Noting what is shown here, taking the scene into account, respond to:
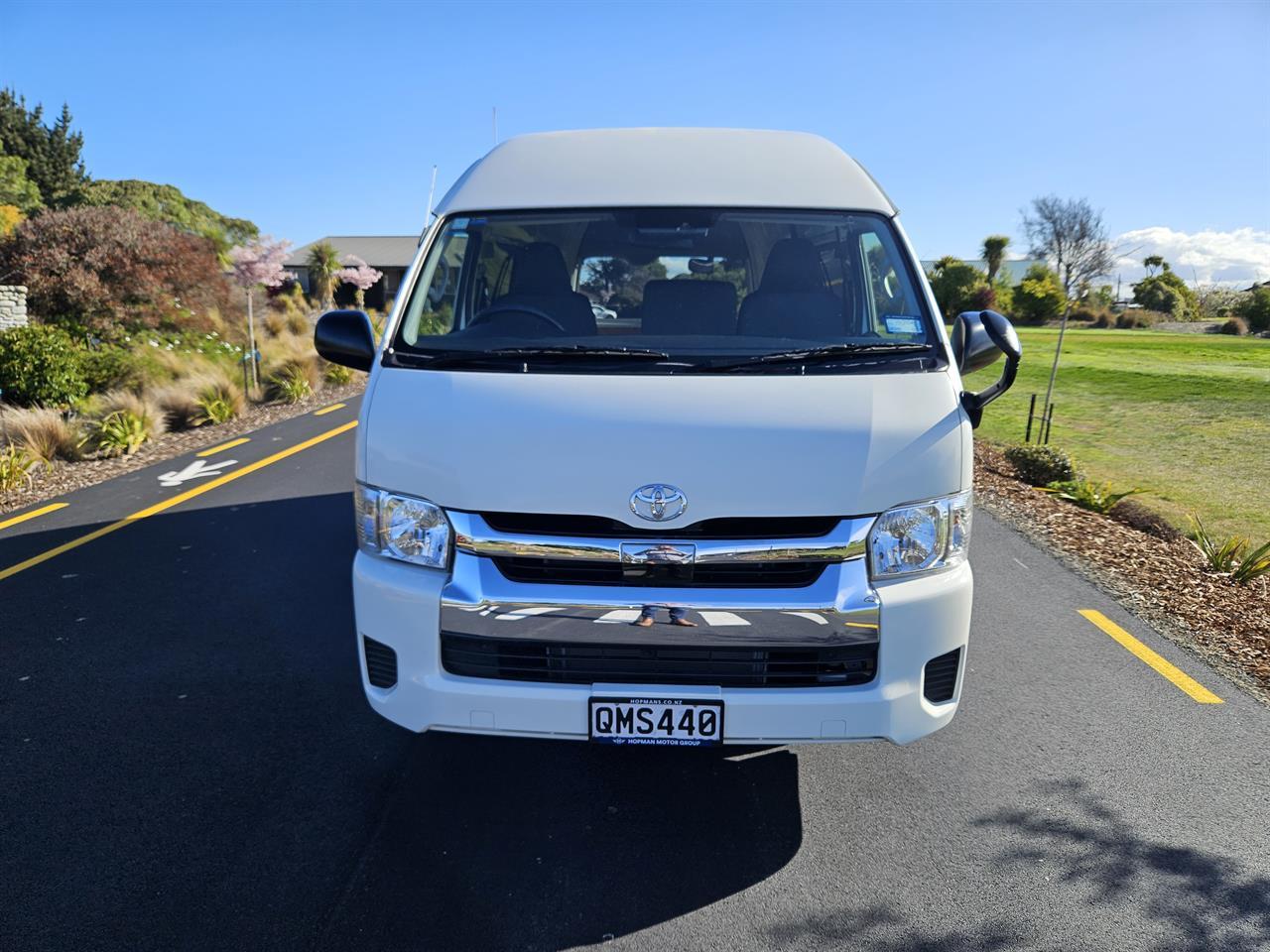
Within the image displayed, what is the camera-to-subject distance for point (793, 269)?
12.7 ft

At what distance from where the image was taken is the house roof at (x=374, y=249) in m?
62.6

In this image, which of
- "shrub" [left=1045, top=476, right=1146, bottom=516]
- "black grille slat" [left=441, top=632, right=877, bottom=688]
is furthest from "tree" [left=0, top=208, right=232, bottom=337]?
"black grille slat" [left=441, top=632, right=877, bottom=688]

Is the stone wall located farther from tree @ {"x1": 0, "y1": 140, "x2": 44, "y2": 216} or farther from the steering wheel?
tree @ {"x1": 0, "y1": 140, "x2": 44, "y2": 216}

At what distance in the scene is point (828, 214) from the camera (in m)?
3.82

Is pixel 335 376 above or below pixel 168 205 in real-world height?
below

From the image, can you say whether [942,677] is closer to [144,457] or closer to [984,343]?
[984,343]

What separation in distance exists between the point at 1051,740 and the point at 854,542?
5.71 feet

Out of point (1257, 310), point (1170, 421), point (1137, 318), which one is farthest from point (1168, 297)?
point (1170, 421)

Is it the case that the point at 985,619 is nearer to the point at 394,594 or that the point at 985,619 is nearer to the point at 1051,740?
the point at 1051,740

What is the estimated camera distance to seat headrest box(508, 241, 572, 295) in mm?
3982

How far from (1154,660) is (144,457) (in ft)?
33.2

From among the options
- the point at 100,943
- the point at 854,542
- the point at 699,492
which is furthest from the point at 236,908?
the point at 854,542

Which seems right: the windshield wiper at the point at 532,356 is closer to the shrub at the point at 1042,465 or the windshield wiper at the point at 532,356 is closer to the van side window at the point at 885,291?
the van side window at the point at 885,291

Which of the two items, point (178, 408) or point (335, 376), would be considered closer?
point (178, 408)
